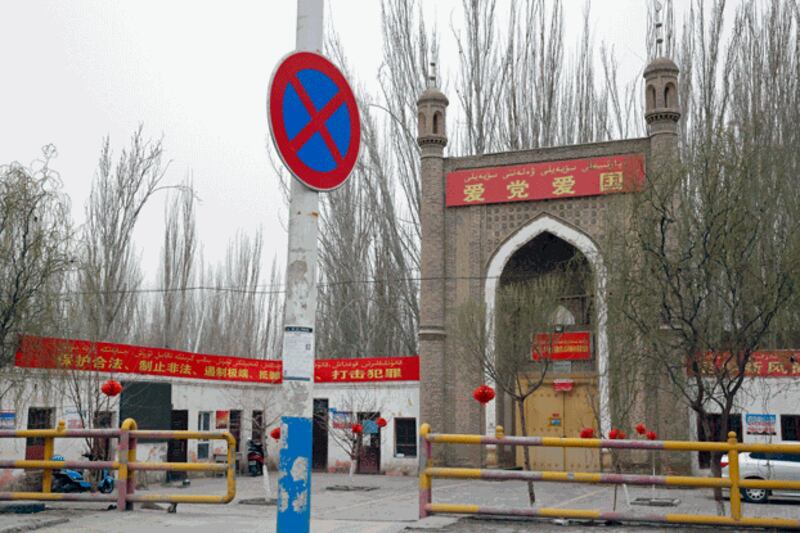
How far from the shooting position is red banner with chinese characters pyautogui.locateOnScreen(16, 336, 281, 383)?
707 inches

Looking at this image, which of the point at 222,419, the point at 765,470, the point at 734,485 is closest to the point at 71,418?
the point at 222,419

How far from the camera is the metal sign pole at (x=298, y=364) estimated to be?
4164mm

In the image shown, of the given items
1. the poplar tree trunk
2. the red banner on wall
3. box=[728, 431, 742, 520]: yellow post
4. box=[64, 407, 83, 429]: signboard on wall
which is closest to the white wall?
the red banner on wall

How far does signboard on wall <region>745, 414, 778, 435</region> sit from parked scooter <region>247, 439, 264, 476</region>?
48.9 ft

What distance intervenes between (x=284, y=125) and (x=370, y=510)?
45.3 ft

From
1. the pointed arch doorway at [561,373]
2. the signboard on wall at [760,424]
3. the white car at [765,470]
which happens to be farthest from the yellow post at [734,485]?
the signboard on wall at [760,424]

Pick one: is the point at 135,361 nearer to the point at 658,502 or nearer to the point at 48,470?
the point at 658,502

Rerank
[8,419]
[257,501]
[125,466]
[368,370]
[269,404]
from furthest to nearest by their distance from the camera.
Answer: [269,404], [368,370], [8,419], [257,501], [125,466]

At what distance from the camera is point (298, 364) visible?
13.9 feet

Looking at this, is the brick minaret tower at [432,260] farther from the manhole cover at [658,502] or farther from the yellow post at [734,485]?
the yellow post at [734,485]

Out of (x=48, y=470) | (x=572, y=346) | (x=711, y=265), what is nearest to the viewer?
(x=48, y=470)

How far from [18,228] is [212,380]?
42.4 ft

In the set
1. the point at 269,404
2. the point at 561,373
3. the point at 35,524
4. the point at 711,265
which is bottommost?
the point at 35,524

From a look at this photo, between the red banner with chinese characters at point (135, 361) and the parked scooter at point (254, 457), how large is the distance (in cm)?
219
